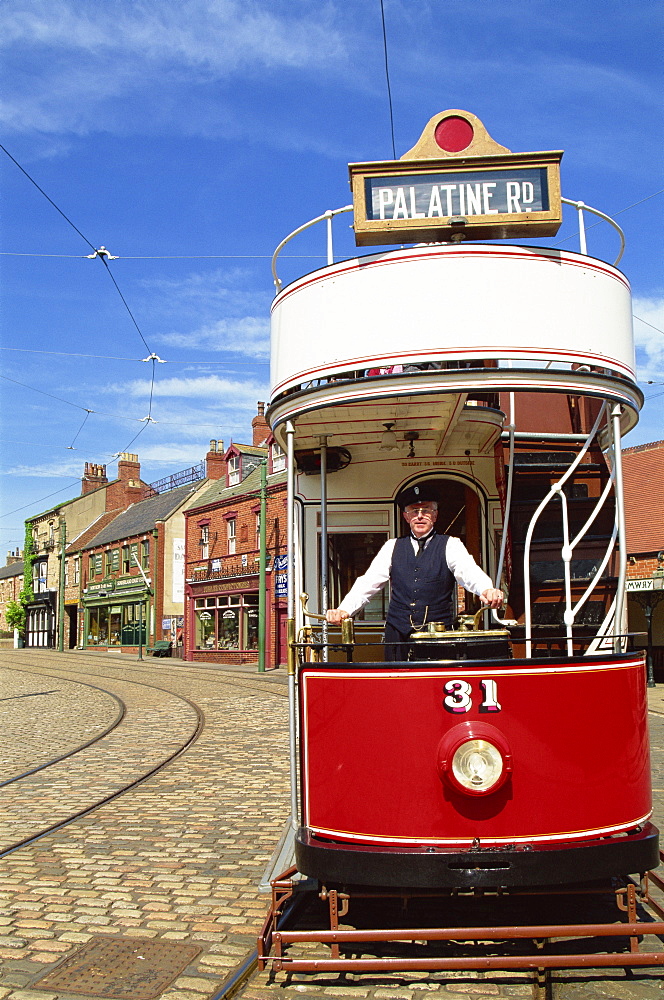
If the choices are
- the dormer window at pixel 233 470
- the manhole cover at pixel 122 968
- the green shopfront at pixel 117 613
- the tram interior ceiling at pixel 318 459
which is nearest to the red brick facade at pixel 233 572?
the dormer window at pixel 233 470

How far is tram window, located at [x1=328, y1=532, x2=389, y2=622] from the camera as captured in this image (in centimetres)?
711

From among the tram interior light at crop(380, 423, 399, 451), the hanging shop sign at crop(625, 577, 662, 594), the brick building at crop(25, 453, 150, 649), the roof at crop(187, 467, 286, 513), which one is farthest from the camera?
the brick building at crop(25, 453, 150, 649)

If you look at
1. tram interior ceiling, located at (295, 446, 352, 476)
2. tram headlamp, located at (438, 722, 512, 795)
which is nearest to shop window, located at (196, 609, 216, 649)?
tram interior ceiling, located at (295, 446, 352, 476)

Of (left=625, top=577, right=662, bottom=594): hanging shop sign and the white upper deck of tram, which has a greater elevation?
the white upper deck of tram

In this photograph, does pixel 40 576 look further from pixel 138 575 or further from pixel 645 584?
pixel 645 584

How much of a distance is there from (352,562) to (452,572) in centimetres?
238

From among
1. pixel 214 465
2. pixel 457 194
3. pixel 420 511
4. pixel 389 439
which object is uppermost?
pixel 214 465

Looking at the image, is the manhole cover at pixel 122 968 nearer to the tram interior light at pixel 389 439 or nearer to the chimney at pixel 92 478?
the tram interior light at pixel 389 439

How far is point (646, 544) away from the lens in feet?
64.3

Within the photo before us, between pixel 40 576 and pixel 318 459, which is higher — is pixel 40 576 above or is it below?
above

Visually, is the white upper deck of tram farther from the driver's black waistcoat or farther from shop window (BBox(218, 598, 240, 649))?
shop window (BBox(218, 598, 240, 649))

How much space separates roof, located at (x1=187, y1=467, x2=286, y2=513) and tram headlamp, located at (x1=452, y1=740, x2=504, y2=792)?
24559 mm

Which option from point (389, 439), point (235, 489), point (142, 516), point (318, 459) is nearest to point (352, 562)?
point (318, 459)

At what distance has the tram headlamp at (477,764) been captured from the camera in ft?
12.7
